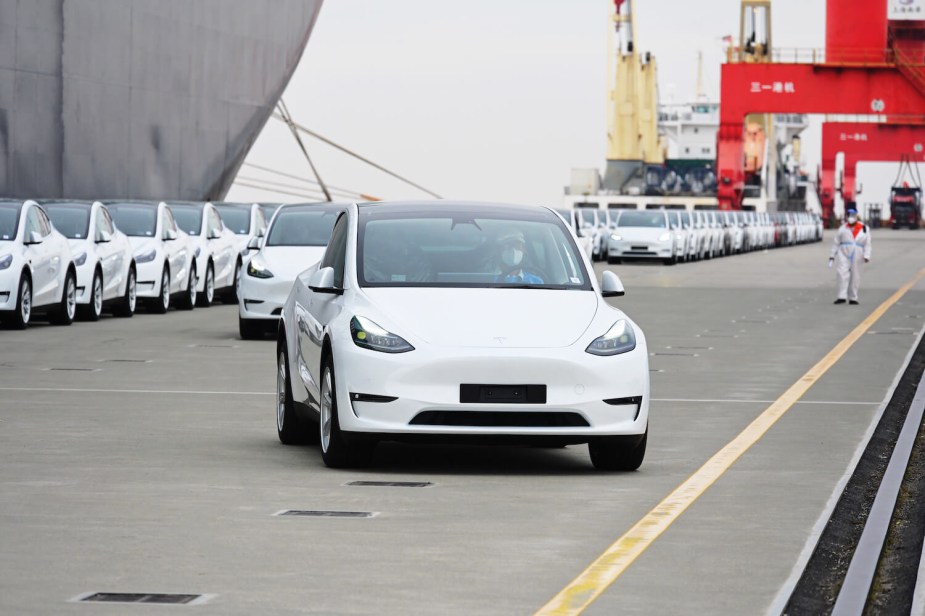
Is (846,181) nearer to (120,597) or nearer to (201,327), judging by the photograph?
(201,327)

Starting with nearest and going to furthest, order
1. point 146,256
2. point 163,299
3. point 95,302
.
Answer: point 95,302
point 146,256
point 163,299

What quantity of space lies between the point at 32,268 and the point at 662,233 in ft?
117

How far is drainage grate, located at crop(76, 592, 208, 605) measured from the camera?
6.86m

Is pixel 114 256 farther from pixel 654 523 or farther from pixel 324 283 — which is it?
pixel 654 523

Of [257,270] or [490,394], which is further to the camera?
[257,270]

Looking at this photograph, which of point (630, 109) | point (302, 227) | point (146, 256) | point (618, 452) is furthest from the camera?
point (630, 109)

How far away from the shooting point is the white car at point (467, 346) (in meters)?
→ 10.4

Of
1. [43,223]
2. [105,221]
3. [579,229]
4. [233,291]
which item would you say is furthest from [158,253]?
[579,229]

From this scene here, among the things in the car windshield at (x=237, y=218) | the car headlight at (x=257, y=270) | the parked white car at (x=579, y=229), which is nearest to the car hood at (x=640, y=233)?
the parked white car at (x=579, y=229)

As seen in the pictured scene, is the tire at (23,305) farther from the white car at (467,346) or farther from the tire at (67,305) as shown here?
the white car at (467,346)

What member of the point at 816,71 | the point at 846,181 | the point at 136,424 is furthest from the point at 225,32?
the point at 846,181

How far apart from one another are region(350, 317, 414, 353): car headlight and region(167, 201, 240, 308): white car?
20782 mm

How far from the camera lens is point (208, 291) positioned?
31484 mm

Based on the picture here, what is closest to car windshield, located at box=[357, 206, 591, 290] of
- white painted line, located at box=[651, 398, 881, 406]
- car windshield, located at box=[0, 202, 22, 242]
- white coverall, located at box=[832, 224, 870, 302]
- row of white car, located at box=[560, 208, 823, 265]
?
white painted line, located at box=[651, 398, 881, 406]
